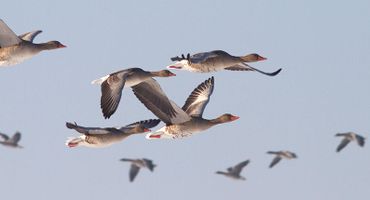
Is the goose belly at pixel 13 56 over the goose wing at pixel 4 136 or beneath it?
over

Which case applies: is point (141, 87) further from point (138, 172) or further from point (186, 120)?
point (138, 172)

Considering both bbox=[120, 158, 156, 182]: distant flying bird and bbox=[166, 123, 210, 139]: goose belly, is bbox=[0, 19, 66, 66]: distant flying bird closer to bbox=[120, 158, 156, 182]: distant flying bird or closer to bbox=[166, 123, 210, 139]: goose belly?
bbox=[166, 123, 210, 139]: goose belly

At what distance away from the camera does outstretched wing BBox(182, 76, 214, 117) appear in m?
33.0

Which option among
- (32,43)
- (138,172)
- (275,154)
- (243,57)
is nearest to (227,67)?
(243,57)

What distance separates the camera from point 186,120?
1212 inches

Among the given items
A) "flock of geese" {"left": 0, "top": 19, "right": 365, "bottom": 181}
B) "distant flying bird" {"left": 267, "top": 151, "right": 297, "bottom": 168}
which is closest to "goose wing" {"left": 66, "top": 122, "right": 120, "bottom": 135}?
"flock of geese" {"left": 0, "top": 19, "right": 365, "bottom": 181}

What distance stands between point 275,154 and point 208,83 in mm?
27148

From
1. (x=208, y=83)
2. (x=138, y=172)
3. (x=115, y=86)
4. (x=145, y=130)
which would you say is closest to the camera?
(x=115, y=86)

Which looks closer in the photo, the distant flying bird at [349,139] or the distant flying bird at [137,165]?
the distant flying bird at [137,165]

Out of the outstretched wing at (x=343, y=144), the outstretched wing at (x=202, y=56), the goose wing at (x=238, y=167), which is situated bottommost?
the goose wing at (x=238, y=167)

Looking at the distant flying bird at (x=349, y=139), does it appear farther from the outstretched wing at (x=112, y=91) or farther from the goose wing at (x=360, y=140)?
the outstretched wing at (x=112, y=91)

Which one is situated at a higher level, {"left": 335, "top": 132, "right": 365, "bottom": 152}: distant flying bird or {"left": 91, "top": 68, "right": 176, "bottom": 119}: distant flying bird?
{"left": 91, "top": 68, "right": 176, "bottom": 119}: distant flying bird

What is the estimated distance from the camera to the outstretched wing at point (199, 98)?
3299 cm

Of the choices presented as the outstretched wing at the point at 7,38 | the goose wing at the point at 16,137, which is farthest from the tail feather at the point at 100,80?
the goose wing at the point at 16,137
